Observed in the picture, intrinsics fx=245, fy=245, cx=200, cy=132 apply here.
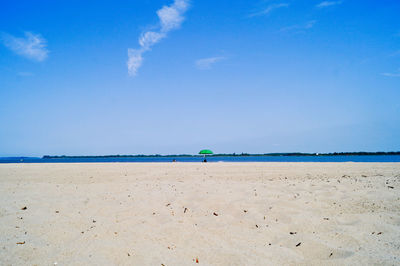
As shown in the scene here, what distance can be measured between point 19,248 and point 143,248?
65.1 inches

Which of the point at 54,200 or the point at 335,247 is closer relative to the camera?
the point at 335,247

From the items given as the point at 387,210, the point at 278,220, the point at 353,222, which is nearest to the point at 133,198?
the point at 278,220

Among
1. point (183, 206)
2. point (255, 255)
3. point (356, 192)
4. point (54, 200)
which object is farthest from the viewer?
point (356, 192)

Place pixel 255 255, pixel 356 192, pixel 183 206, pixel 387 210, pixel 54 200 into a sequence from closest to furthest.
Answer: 1. pixel 255 255
2. pixel 387 210
3. pixel 183 206
4. pixel 54 200
5. pixel 356 192

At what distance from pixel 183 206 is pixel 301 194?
3041 millimetres

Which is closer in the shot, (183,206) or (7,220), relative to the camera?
(7,220)

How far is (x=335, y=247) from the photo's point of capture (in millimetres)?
3420

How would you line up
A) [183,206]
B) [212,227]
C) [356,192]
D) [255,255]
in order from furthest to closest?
[356,192]
[183,206]
[212,227]
[255,255]

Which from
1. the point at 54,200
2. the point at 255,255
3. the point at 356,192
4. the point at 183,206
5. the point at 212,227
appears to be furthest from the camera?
the point at 356,192

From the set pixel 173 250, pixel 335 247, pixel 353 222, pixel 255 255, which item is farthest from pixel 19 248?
pixel 353 222

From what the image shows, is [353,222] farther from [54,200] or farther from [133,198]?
[54,200]

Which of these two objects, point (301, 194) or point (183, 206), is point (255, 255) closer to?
point (183, 206)

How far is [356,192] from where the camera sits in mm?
6344

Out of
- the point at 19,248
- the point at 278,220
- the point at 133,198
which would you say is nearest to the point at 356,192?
the point at 278,220
